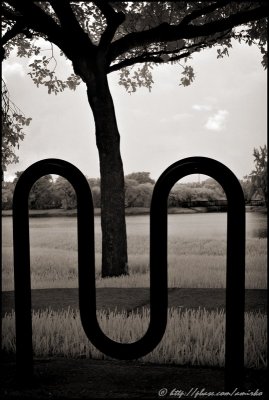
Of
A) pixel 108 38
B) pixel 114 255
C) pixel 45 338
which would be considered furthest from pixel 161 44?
pixel 45 338

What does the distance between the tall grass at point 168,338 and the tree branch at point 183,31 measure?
14.2 ft

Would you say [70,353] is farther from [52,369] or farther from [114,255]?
[114,255]

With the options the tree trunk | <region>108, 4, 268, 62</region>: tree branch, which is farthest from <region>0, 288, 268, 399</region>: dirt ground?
<region>108, 4, 268, 62</region>: tree branch

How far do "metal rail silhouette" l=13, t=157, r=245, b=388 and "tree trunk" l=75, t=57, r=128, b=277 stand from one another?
4.92 metres

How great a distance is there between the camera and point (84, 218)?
213 centimetres

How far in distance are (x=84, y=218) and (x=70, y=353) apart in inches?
53.8

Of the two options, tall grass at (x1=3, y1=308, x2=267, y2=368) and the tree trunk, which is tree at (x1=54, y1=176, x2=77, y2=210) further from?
tall grass at (x1=3, y1=308, x2=267, y2=368)

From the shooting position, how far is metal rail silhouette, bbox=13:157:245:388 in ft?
6.66

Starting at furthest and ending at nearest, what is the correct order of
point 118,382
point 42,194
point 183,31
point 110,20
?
point 42,194 < point 110,20 < point 183,31 < point 118,382

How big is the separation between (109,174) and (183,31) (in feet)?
7.42

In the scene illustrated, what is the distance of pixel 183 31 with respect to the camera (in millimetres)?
7133

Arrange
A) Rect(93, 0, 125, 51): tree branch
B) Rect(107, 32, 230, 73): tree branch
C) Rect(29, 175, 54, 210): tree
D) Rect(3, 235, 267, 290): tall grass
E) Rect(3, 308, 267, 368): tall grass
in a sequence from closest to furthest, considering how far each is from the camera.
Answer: Rect(3, 308, 267, 368): tall grass
Rect(3, 235, 267, 290): tall grass
Rect(93, 0, 125, 51): tree branch
Rect(107, 32, 230, 73): tree branch
Rect(29, 175, 54, 210): tree

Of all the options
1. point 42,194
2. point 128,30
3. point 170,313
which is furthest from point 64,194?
point 170,313

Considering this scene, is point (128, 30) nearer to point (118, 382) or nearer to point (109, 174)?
point (109, 174)
